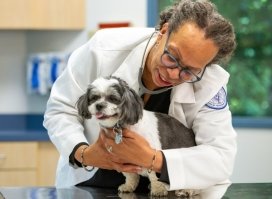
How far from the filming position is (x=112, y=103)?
4.66 feet

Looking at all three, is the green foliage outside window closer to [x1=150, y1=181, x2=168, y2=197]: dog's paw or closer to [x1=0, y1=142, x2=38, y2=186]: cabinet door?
[x1=0, y1=142, x2=38, y2=186]: cabinet door

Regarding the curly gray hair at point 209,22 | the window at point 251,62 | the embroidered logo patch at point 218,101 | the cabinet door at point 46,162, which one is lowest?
the cabinet door at point 46,162

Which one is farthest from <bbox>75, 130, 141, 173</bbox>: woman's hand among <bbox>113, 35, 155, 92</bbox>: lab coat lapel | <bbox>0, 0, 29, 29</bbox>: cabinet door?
<bbox>0, 0, 29, 29</bbox>: cabinet door

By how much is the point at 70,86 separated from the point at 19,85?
2.01m

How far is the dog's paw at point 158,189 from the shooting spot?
1535 millimetres

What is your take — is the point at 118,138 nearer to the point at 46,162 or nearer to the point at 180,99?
the point at 180,99

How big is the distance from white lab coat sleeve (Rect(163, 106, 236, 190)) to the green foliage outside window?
2367 millimetres

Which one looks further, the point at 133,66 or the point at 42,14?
the point at 42,14

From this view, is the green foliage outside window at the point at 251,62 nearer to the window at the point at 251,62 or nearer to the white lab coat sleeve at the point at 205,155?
the window at the point at 251,62

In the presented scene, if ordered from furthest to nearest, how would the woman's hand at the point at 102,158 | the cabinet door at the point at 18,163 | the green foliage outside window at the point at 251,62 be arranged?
the green foliage outside window at the point at 251,62, the cabinet door at the point at 18,163, the woman's hand at the point at 102,158

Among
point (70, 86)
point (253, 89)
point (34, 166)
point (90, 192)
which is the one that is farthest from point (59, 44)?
point (90, 192)

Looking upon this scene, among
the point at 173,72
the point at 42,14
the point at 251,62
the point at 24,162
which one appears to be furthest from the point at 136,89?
the point at 251,62

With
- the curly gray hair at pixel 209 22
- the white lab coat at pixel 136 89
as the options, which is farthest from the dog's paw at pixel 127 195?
the curly gray hair at pixel 209 22

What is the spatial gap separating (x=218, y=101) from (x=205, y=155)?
0.62 feet
